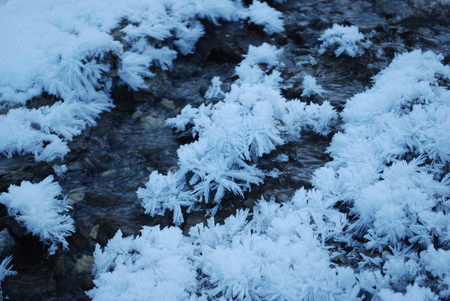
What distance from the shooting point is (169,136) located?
113 inches

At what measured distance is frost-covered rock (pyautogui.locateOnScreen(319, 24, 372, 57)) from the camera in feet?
10.9

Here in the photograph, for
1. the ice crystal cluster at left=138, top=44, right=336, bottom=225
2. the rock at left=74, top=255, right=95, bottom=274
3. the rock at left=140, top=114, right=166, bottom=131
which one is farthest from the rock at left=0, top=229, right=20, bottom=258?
the rock at left=140, top=114, right=166, bottom=131

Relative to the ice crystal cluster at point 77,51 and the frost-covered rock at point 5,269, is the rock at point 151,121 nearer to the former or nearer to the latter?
the ice crystal cluster at point 77,51

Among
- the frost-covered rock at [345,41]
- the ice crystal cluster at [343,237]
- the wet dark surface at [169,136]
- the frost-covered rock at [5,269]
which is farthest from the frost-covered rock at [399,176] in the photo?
the frost-covered rock at [5,269]

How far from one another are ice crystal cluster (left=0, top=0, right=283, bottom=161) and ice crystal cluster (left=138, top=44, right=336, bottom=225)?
1086 millimetres

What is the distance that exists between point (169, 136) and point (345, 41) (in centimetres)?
215

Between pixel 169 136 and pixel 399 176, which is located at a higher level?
pixel 399 176

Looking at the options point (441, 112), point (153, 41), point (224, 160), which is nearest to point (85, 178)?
point (224, 160)

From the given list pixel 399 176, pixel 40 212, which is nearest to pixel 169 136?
pixel 40 212

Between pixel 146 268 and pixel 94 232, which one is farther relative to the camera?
pixel 94 232

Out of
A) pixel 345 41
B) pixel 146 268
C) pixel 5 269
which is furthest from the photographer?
pixel 345 41

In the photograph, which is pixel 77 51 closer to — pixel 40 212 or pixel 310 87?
pixel 40 212

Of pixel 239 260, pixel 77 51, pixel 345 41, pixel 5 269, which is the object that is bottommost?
pixel 5 269

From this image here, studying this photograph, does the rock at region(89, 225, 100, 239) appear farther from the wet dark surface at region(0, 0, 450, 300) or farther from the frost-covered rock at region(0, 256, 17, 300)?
the frost-covered rock at region(0, 256, 17, 300)
